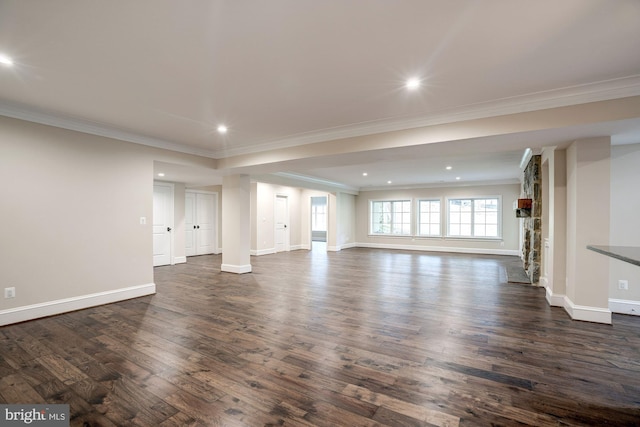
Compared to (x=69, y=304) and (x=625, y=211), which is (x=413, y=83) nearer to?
(x=625, y=211)

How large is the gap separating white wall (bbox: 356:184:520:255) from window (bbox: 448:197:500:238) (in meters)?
0.23

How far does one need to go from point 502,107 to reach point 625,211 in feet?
8.40

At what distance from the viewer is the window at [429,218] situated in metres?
10.9

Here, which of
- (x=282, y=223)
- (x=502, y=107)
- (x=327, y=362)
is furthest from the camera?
(x=282, y=223)

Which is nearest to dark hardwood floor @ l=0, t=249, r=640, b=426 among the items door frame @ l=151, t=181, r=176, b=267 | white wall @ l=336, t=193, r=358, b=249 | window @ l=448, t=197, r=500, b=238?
door frame @ l=151, t=181, r=176, b=267

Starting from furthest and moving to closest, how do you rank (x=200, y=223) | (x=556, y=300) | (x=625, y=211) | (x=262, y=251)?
(x=262, y=251) → (x=200, y=223) → (x=556, y=300) → (x=625, y=211)

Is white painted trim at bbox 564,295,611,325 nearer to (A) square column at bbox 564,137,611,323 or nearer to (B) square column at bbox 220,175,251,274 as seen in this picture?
(A) square column at bbox 564,137,611,323

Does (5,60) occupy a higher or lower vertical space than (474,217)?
higher

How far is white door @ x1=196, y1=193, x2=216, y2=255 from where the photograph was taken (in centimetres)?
909

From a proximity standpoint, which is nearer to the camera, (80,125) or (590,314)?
(590,314)

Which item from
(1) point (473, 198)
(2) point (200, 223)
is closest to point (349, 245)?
(1) point (473, 198)

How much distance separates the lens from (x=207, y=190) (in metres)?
9.23

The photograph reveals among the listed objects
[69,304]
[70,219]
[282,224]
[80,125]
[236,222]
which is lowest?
[69,304]

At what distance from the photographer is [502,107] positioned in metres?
3.21
